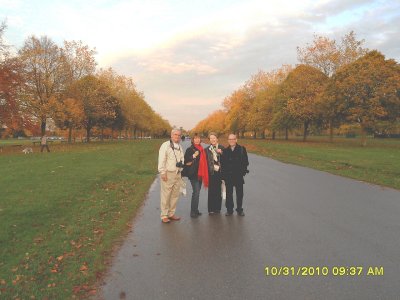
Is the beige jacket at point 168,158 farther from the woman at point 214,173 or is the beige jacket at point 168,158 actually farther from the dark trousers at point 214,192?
the dark trousers at point 214,192

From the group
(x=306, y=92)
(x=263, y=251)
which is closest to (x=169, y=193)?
(x=263, y=251)

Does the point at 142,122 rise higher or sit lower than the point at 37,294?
higher

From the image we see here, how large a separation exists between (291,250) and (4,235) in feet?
17.7

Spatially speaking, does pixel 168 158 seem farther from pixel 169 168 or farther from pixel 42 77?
pixel 42 77

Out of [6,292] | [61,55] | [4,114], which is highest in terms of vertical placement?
[61,55]

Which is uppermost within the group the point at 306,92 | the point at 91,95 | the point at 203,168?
the point at 306,92

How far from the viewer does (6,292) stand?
4055 mm

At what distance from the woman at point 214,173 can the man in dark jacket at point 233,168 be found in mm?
162

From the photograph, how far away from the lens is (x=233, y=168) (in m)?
7.82

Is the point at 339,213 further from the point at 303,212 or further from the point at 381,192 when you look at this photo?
the point at 381,192

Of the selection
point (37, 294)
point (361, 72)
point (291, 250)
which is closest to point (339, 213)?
point (291, 250)
